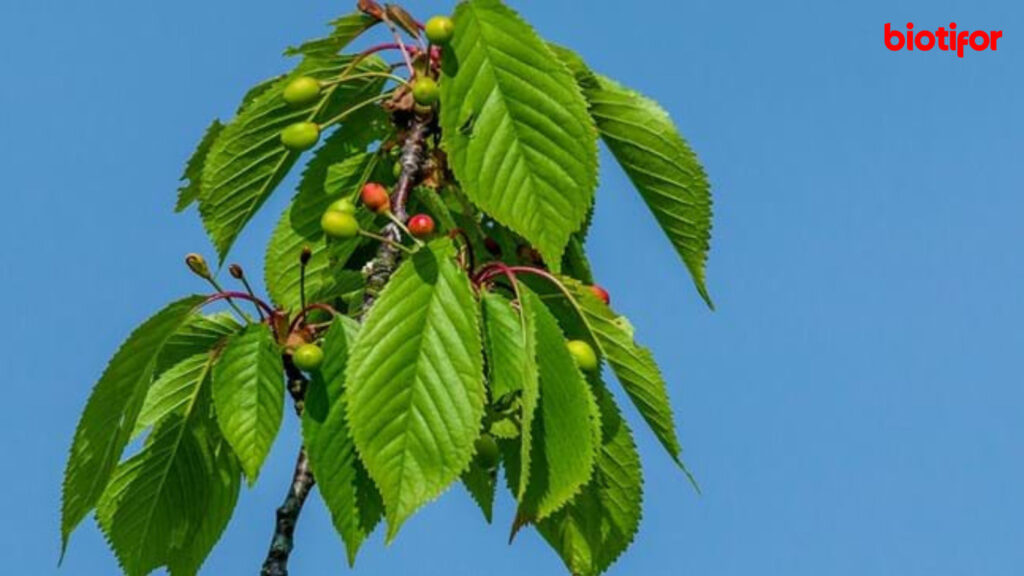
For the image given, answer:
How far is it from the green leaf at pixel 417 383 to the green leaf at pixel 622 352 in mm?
591

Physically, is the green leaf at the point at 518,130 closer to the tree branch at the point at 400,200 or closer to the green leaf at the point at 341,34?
the tree branch at the point at 400,200

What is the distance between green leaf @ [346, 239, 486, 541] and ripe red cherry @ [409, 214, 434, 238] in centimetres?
23

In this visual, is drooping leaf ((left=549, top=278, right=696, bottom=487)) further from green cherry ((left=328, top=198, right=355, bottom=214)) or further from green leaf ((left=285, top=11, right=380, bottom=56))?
green leaf ((left=285, top=11, right=380, bottom=56))

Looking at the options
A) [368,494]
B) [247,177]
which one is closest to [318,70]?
[247,177]

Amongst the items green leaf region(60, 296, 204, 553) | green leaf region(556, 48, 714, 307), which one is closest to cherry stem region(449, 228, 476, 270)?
green leaf region(556, 48, 714, 307)

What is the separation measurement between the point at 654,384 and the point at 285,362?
1095 mm

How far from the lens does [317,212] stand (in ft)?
20.9

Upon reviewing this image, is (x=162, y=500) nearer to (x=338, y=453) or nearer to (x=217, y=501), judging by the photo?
(x=217, y=501)

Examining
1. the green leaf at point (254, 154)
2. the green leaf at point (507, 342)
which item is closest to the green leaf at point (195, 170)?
the green leaf at point (254, 154)

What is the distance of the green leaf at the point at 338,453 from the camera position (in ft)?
17.1

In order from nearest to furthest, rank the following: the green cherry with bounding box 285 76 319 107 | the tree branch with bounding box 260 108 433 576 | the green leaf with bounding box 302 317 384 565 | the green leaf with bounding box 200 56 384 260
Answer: the tree branch with bounding box 260 108 433 576 < the green leaf with bounding box 302 317 384 565 < the green cherry with bounding box 285 76 319 107 < the green leaf with bounding box 200 56 384 260

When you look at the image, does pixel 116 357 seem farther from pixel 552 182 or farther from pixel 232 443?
pixel 552 182

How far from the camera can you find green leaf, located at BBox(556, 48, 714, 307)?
615 cm

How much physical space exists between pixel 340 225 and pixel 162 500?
984 millimetres
